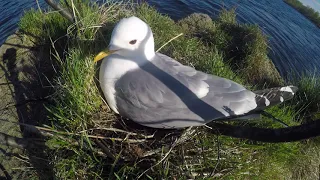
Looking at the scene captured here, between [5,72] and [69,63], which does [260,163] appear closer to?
[69,63]

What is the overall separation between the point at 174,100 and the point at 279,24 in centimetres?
672

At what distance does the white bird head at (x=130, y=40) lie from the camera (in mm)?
1956

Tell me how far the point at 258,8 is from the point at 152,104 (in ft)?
22.8

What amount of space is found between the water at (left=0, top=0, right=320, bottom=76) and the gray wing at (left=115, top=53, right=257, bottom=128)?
4.28 m

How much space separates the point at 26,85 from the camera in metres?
2.87

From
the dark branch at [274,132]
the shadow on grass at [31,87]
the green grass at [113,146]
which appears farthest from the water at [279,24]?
the dark branch at [274,132]

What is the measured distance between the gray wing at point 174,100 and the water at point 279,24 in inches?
168

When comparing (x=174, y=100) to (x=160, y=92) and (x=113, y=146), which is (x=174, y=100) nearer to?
(x=160, y=92)

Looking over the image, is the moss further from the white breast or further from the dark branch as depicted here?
the white breast

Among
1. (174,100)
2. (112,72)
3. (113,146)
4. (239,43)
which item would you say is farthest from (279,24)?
(113,146)

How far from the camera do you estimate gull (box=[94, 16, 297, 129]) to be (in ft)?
6.54

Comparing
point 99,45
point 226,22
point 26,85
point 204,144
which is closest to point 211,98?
point 204,144

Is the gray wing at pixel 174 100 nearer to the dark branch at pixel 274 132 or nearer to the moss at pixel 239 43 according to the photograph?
the dark branch at pixel 274 132

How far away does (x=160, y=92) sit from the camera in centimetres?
203
